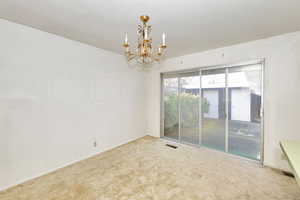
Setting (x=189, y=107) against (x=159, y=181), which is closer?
(x=159, y=181)

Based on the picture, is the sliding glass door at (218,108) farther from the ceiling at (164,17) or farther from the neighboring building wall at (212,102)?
the ceiling at (164,17)

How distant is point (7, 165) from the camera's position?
6.19 ft

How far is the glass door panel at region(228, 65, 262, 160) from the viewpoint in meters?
2.66

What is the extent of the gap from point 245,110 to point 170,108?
1893 mm

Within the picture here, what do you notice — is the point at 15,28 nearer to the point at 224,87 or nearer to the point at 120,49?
the point at 120,49

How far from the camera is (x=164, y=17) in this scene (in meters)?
1.82

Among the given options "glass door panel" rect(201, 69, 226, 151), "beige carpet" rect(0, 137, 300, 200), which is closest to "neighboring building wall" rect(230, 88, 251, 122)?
"glass door panel" rect(201, 69, 226, 151)

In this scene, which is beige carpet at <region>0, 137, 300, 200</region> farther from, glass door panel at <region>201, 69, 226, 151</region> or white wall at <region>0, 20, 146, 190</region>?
glass door panel at <region>201, 69, 226, 151</region>

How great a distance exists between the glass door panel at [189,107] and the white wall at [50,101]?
184 centimetres

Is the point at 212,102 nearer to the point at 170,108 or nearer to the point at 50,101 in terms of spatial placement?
the point at 170,108

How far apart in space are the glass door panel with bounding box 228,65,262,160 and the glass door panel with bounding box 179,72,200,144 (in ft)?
2.50

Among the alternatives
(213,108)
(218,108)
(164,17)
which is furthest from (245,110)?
(164,17)

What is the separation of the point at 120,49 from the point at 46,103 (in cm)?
188

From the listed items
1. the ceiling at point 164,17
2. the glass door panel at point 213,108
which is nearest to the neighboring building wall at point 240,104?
the glass door panel at point 213,108
